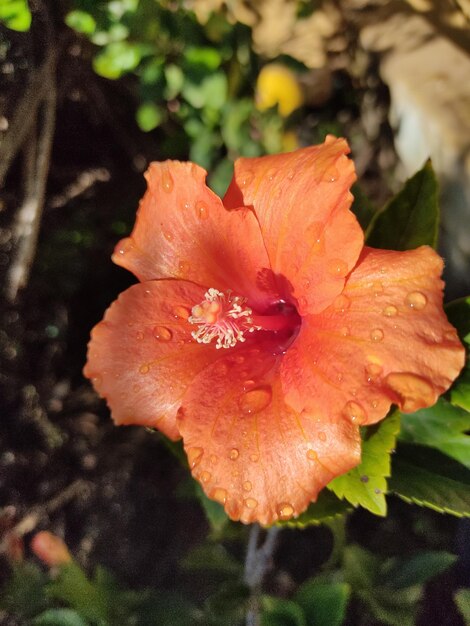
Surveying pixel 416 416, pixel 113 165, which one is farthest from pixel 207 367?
pixel 113 165

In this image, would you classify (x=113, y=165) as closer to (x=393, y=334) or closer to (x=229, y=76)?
(x=229, y=76)

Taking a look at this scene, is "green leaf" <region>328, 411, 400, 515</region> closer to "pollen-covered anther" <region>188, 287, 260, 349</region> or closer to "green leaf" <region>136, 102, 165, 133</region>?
"pollen-covered anther" <region>188, 287, 260, 349</region>

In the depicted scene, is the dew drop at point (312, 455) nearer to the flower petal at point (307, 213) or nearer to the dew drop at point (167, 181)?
the flower petal at point (307, 213)

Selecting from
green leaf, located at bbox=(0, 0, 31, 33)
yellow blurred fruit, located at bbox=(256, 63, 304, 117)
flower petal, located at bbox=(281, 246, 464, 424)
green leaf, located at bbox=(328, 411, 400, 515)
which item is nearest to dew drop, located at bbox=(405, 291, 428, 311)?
flower petal, located at bbox=(281, 246, 464, 424)

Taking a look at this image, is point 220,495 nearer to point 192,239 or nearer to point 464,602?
point 192,239

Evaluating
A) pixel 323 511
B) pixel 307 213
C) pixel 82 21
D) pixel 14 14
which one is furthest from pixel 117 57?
pixel 323 511
